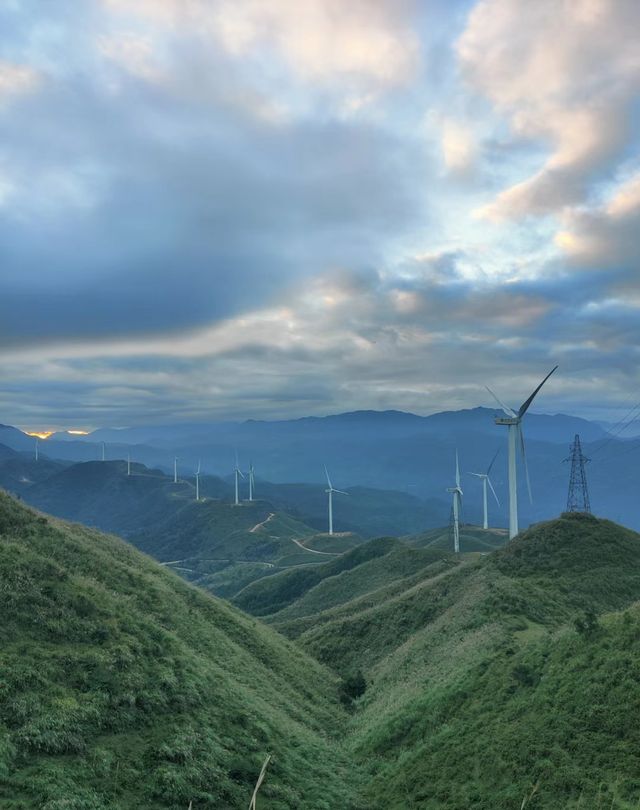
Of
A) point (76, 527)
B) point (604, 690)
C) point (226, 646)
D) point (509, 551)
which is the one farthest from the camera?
point (509, 551)

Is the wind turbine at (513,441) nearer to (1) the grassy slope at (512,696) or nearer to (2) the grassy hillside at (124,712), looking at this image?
(1) the grassy slope at (512,696)

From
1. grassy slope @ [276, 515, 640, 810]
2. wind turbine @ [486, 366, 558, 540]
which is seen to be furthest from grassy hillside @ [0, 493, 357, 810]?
wind turbine @ [486, 366, 558, 540]

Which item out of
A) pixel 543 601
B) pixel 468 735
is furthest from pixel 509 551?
pixel 468 735

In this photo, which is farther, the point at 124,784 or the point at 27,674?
the point at 27,674

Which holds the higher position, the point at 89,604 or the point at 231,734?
the point at 89,604

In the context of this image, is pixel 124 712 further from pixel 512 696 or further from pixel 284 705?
pixel 512 696

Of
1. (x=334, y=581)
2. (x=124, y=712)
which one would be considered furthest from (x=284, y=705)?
(x=334, y=581)

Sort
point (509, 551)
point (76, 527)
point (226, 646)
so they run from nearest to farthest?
point (226, 646) → point (76, 527) → point (509, 551)

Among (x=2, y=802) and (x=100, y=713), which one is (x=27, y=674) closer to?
(x=100, y=713)

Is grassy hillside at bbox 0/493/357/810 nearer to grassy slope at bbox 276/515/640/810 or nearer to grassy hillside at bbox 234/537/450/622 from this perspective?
grassy slope at bbox 276/515/640/810
